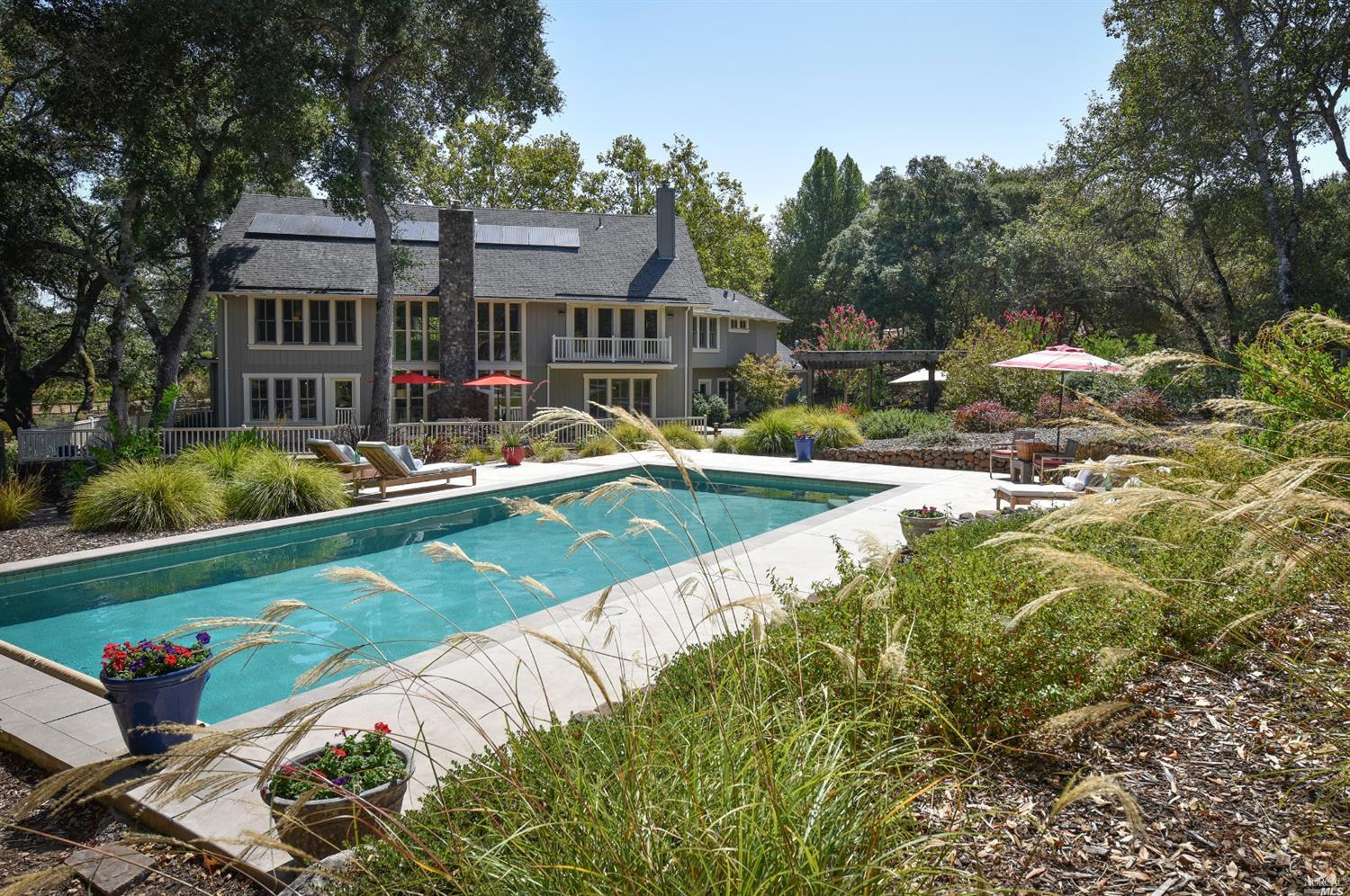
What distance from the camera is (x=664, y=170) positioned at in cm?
4012

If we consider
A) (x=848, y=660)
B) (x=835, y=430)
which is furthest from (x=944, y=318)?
(x=848, y=660)

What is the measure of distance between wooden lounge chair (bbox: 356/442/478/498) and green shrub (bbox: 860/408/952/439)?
10232mm

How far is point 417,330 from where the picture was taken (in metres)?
24.7

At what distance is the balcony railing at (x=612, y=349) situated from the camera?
85.6ft

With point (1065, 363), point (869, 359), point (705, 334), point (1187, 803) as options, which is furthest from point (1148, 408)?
point (1187, 803)

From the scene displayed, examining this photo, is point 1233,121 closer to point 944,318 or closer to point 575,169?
point 944,318

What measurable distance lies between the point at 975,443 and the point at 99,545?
51.4 ft

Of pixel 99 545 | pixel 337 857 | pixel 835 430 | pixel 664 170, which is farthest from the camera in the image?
pixel 664 170

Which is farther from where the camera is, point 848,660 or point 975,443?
point 975,443

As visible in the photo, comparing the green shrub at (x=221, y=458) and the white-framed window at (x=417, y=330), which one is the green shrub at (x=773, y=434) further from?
the green shrub at (x=221, y=458)

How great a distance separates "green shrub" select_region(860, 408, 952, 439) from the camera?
1945 cm

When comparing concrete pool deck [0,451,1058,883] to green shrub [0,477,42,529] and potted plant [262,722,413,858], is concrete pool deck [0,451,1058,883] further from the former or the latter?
green shrub [0,477,42,529]

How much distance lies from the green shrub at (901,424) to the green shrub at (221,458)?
1340cm

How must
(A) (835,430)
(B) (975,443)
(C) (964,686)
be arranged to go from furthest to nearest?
(A) (835,430), (B) (975,443), (C) (964,686)
